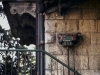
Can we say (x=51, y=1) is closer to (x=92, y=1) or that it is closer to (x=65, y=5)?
(x=65, y=5)

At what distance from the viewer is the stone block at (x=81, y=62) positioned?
578 centimetres

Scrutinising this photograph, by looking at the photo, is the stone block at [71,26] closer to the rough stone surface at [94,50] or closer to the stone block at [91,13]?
the stone block at [91,13]

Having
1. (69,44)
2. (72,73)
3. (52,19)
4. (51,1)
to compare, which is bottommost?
(72,73)

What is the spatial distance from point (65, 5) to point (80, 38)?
2.50 ft

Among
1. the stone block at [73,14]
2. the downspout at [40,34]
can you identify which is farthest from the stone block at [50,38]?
the stone block at [73,14]

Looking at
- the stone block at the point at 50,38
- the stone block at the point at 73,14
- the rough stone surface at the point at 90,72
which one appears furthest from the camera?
the stone block at the point at 73,14

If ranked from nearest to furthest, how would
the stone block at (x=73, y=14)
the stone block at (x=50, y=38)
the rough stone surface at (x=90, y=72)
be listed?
1. the rough stone surface at (x=90, y=72)
2. the stone block at (x=50, y=38)
3. the stone block at (x=73, y=14)

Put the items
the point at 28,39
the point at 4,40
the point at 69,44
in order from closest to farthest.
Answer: the point at 69,44 < the point at 28,39 < the point at 4,40

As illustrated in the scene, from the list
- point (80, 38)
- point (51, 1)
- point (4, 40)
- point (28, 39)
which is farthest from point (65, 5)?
point (4, 40)

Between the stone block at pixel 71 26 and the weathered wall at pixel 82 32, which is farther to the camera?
the stone block at pixel 71 26

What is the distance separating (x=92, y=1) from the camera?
6.05 metres

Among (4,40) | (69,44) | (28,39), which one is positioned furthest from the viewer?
(4,40)

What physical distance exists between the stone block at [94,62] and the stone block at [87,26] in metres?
0.59

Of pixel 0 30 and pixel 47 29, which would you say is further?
pixel 0 30
